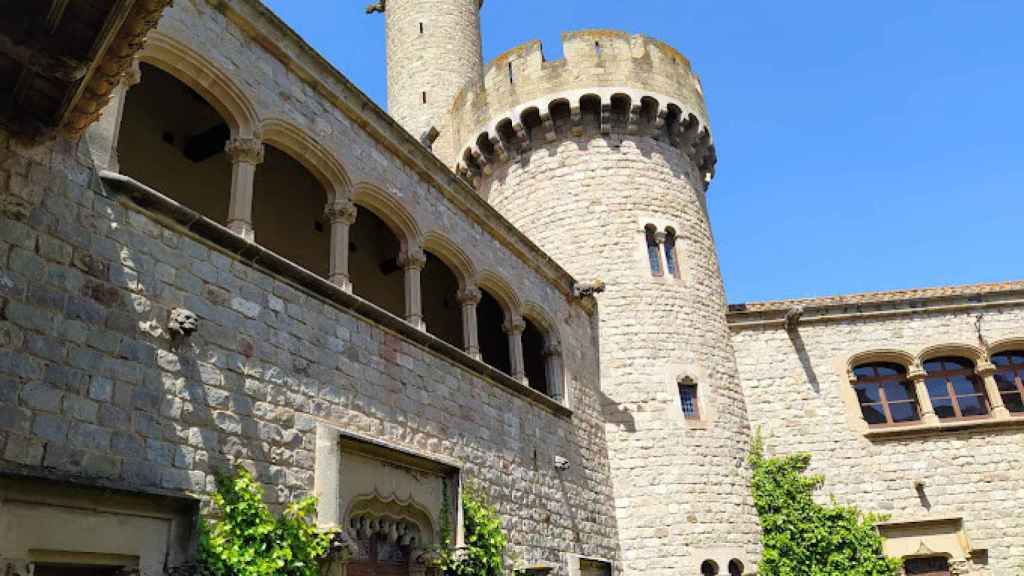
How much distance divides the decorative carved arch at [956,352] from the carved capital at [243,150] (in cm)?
1256

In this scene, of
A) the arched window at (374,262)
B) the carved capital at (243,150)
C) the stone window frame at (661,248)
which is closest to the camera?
the carved capital at (243,150)

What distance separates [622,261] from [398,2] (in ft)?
43.9

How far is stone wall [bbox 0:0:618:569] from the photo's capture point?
4801 millimetres

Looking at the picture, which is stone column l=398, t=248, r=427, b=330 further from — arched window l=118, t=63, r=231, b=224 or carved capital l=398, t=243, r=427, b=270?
arched window l=118, t=63, r=231, b=224

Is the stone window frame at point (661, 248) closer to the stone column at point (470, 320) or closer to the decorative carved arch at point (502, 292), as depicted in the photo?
the decorative carved arch at point (502, 292)

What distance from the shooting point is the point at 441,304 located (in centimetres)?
1342

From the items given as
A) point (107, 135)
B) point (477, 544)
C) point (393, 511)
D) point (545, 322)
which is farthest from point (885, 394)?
point (107, 135)

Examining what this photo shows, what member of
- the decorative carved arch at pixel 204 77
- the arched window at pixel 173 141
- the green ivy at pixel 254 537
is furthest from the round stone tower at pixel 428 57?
the green ivy at pixel 254 537

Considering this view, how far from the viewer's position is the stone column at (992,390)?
13.9m

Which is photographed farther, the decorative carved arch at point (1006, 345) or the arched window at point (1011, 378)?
the decorative carved arch at point (1006, 345)

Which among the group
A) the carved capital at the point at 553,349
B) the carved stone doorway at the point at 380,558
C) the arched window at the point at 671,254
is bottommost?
the carved stone doorway at the point at 380,558

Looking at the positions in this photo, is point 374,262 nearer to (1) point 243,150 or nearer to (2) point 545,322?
(2) point 545,322

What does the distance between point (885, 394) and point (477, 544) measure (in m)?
9.45

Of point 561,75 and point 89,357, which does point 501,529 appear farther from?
point 561,75
